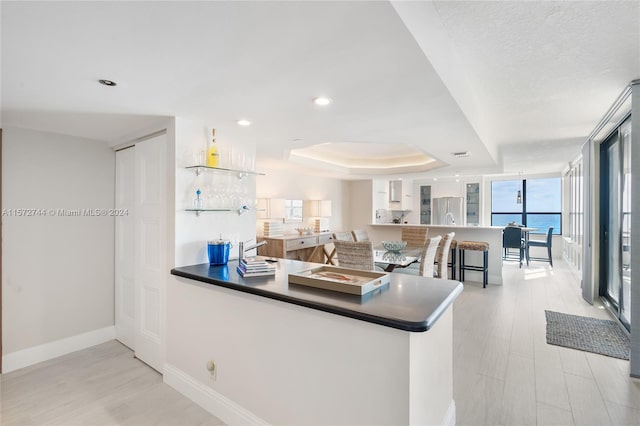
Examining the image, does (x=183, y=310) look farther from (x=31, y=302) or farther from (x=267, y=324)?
(x=31, y=302)

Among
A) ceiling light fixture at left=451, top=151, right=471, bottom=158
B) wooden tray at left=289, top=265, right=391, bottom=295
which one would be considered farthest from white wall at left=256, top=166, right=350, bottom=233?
wooden tray at left=289, top=265, right=391, bottom=295

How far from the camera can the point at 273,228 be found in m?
5.46

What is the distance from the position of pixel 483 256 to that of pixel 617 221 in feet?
6.84

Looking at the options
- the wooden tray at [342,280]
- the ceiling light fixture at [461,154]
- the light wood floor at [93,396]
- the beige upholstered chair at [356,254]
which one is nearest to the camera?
the wooden tray at [342,280]

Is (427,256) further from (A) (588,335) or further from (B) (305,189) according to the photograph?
(B) (305,189)

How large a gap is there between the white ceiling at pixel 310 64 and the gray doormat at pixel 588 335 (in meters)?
2.37

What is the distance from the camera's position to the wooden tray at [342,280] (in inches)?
68.1

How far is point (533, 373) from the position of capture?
256cm

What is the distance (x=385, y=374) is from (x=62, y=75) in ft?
7.71

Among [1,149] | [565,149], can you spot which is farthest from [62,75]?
[565,149]

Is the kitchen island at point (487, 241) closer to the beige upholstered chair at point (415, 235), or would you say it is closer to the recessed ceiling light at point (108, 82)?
the beige upholstered chair at point (415, 235)

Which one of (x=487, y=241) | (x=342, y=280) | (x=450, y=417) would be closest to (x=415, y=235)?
(x=487, y=241)

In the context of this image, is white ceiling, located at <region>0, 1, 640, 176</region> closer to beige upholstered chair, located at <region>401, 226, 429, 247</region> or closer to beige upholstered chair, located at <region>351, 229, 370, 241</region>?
beige upholstered chair, located at <region>351, 229, 370, 241</region>

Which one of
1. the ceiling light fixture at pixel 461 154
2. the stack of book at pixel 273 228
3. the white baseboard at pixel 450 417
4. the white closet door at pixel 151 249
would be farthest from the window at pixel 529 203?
the white closet door at pixel 151 249
